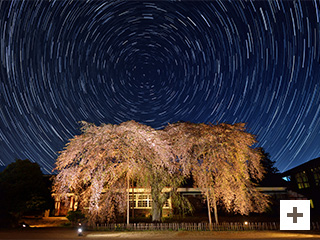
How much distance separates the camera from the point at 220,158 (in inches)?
770

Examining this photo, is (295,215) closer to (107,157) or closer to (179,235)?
(179,235)

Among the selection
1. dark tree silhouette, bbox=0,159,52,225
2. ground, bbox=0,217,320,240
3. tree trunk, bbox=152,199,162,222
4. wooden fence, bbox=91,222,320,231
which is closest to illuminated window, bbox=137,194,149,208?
tree trunk, bbox=152,199,162,222

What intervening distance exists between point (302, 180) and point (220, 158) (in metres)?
24.1

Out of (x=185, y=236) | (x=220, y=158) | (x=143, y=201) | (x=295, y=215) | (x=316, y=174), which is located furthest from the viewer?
(x=143, y=201)

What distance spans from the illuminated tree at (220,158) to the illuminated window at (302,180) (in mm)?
19052

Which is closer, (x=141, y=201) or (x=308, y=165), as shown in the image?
(x=308, y=165)

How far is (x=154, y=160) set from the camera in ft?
60.8

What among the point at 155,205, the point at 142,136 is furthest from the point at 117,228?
the point at 142,136

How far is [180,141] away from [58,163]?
9.89 metres

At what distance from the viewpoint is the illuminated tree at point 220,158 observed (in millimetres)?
19391

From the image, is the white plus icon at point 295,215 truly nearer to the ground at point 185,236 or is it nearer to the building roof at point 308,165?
the ground at point 185,236

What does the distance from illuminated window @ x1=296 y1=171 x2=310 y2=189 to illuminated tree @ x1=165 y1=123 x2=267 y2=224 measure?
750 inches

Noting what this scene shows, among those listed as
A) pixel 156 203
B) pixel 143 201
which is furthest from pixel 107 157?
pixel 143 201

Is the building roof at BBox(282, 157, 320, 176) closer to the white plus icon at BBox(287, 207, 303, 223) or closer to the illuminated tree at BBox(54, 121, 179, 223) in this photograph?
the white plus icon at BBox(287, 207, 303, 223)
